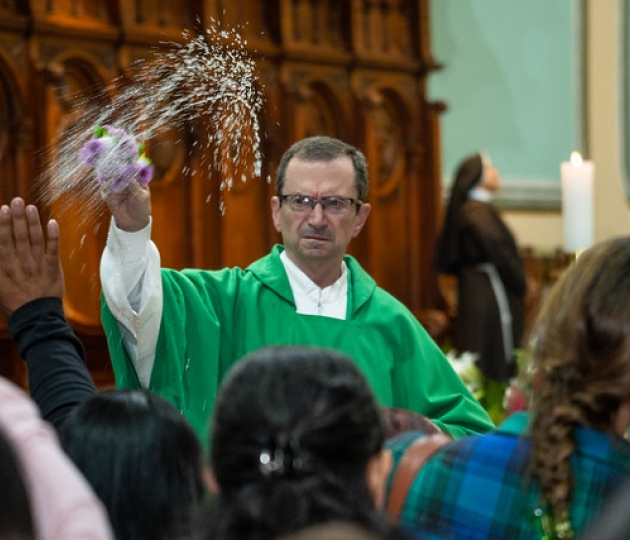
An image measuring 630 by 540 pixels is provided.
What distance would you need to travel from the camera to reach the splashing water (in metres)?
4.34

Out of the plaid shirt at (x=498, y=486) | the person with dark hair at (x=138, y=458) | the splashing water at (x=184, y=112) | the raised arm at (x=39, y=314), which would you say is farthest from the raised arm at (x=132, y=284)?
the plaid shirt at (x=498, y=486)

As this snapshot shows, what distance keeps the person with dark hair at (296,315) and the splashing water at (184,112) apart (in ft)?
1.31

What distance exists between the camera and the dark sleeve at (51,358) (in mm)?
2367

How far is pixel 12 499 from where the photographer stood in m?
1.36

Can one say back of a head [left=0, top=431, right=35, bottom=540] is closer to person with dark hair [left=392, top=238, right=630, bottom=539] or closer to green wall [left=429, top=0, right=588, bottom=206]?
person with dark hair [left=392, top=238, right=630, bottom=539]

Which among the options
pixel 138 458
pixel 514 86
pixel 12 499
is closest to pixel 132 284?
pixel 138 458

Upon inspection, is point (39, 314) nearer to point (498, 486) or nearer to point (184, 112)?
point (498, 486)

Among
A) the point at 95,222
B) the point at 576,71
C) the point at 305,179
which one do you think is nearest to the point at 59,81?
the point at 95,222

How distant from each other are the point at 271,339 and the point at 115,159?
2.66 feet

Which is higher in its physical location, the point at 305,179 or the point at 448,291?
the point at 305,179

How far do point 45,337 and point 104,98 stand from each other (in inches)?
150

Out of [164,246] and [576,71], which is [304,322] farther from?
[576,71]

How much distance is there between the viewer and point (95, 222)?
225 inches

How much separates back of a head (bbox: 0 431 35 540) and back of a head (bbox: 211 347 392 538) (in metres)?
0.27
